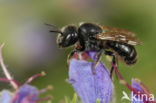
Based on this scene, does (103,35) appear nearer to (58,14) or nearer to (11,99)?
(11,99)

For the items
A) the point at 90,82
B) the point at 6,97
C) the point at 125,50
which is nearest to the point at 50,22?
the point at 125,50

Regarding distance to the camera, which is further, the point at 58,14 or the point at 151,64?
the point at 58,14

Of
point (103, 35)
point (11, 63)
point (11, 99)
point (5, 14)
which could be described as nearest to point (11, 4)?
point (5, 14)

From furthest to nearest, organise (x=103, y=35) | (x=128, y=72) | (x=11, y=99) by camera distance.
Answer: (x=128, y=72) → (x=103, y=35) → (x=11, y=99)

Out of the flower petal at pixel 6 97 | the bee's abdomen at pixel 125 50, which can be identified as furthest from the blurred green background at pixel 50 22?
the flower petal at pixel 6 97

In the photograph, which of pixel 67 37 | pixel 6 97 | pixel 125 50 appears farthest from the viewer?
pixel 125 50

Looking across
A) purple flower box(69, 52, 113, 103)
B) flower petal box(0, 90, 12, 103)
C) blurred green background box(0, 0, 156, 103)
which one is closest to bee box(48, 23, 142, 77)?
purple flower box(69, 52, 113, 103)

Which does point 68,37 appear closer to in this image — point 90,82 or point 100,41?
point 100,41
